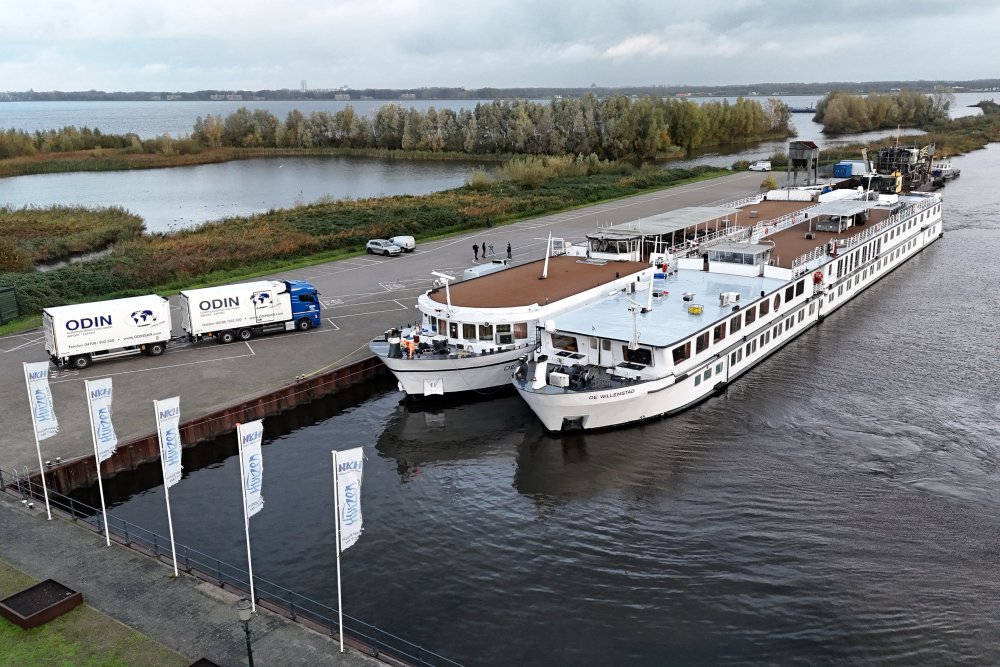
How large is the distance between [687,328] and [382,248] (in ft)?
122

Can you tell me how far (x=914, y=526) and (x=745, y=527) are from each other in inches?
219

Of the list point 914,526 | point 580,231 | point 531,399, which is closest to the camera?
point 914,526

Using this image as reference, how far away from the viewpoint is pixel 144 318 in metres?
42.6

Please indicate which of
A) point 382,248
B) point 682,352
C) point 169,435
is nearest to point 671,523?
point 682,352

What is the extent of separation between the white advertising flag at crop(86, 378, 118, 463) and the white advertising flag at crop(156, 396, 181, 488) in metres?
2.94

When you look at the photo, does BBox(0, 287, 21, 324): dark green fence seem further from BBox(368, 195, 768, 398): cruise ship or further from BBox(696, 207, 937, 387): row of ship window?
BBox(696, 207, 937, 387): row of ship window

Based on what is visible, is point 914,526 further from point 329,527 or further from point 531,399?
point 329,527

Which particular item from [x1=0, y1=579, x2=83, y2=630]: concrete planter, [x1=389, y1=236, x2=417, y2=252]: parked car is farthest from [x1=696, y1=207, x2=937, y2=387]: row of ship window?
[x1=389, y1=236, x2=417, y2=252]: parked car

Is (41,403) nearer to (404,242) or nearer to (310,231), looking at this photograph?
(404,242)

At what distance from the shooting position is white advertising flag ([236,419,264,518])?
21172mm

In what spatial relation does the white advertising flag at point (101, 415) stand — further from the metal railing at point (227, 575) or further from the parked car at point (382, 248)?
the parked car at point (382, 248)

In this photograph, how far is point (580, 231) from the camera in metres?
77.0

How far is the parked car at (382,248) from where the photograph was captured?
2694 inches

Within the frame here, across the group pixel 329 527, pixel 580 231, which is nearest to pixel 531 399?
pixel 329 527
